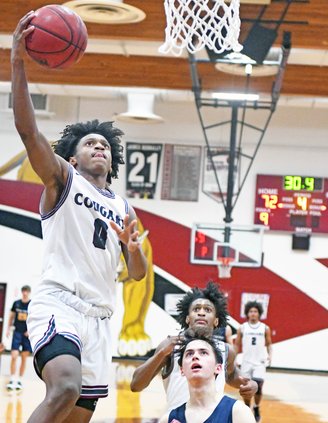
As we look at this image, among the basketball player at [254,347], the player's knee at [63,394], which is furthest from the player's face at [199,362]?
the basketball player at [254,347]

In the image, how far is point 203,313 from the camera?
5703 millimetres

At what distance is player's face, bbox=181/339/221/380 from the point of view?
12.5 feet

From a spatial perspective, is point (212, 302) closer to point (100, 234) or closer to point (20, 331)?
point (100, 234)

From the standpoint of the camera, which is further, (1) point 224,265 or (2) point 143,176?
(2) point 143,176

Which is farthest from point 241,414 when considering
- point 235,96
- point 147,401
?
point 235,96

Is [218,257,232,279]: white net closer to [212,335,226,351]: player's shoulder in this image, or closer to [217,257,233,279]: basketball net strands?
[217,257,233,279]: basketball net strands

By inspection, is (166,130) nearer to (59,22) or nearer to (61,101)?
(61,101)

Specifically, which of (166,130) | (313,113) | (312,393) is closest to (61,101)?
(166,130)

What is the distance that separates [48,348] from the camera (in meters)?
4.12

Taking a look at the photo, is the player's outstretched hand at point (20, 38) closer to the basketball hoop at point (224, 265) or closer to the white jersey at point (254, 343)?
the white jersey at point (254, 343)

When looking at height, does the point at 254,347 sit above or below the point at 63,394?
below

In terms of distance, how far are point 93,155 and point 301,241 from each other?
14.0 meters

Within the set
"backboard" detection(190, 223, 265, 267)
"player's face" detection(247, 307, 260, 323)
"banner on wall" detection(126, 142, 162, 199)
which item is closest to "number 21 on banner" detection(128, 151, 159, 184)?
"banner on wall" detection(126, 142, 162, 199)

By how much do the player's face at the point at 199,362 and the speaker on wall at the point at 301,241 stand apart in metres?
14.5
